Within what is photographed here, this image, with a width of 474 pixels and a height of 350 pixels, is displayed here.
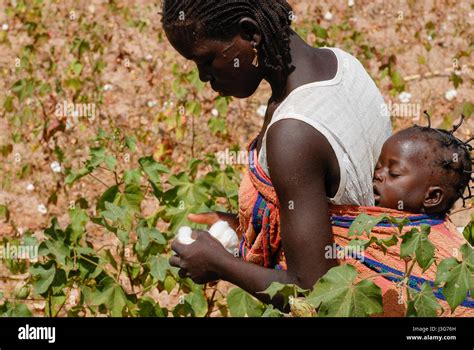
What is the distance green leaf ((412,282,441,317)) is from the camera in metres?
1.74

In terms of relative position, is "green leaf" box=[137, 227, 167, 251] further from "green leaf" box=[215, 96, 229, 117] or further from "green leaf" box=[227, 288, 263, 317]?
"green leaf" box=[215, 96, 229, 117]

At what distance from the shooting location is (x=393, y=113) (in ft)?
14.2

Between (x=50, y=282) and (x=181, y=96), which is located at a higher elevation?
(x=181, y=96)

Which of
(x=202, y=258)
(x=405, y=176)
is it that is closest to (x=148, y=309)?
(x=202, y=258)

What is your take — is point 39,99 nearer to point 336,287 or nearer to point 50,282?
point 50,282

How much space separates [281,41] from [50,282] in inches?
38.6

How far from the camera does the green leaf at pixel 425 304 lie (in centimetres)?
174

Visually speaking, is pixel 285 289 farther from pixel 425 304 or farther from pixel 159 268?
pixel 159 268

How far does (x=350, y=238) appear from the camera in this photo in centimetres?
199

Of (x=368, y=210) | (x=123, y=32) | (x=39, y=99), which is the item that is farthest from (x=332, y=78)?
(x=123, y=32)

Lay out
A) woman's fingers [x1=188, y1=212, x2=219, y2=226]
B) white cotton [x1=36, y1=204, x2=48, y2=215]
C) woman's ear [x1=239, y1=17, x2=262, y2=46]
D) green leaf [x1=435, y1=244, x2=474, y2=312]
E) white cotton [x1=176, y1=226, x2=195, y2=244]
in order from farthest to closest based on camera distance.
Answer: white cotton [x1=36, y1=204, x2=48, y2=215], woman's fingers [x1=188, y1=212, x2=219, y2=226], white cotton [x1=176, y1=226, x2=195, y2=244], woman's ear [x1=239, y1=17, x2=262, y2=46], green leaf [x1=435, y1=244, x2=474, y2=312]

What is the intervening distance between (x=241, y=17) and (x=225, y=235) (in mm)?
559

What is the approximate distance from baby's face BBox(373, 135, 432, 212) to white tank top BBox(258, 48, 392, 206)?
4 cm

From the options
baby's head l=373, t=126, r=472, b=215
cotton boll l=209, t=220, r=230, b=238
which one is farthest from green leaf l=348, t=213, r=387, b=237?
cotton boll l=209, t=220, r=230, b=238
